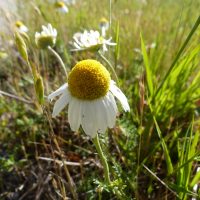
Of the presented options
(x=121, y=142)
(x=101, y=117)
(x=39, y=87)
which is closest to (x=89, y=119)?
(x=101, y=117)

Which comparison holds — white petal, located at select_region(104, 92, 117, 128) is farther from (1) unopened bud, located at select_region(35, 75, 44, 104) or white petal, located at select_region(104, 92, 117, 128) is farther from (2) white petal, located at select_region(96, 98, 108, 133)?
(1) unopened bud, located at select_region(35, 75, 44, 104)

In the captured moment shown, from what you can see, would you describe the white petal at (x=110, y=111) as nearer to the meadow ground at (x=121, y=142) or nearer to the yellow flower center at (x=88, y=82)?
the yellow flower center at (x=88, y=82)

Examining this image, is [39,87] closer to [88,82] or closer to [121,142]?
[88,82]

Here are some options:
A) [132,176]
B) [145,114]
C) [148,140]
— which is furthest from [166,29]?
[132,176]

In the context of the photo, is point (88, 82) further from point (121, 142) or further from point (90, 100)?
point (121, 142)

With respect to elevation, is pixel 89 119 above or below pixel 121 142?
below

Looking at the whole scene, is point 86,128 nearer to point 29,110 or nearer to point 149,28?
point 29,110

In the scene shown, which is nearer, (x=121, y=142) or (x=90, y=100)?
(x=90, y=100)

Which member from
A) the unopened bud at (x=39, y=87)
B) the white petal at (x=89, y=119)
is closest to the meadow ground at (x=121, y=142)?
the unopened bud at (x=39, y=87)

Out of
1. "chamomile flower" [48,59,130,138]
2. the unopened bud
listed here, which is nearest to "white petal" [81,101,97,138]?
"chamomile flower" [48,59,130,138]
